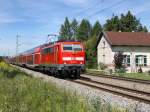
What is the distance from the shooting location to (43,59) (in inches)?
1471

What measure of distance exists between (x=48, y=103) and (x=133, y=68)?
45.4 m

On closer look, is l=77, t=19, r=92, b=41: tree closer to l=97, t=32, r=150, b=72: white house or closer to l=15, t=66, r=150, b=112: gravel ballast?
l=97, t=32, r=150, b=72: white house

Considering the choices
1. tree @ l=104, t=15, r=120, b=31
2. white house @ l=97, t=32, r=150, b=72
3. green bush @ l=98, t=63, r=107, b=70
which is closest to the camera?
green bush @ l=98, t=63, r=107, b=70

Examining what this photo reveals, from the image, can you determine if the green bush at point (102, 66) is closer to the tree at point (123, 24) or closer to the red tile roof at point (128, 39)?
the red tile roof at point (128, 39)

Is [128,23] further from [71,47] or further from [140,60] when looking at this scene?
[71,47]

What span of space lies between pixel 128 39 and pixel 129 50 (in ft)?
8.93

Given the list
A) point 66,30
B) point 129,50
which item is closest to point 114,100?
point 129,50

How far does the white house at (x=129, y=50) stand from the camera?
5381 centimetres

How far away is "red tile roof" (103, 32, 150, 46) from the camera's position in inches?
2149

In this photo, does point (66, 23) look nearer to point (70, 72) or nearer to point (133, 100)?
point (70, 72)

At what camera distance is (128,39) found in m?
56.6

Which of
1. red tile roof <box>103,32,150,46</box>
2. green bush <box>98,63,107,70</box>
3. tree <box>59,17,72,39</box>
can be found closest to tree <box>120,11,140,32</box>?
red tile roof <box>103,32,150,46</box>

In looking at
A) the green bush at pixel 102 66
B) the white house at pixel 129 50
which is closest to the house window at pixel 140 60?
the white house at pixel 129 50

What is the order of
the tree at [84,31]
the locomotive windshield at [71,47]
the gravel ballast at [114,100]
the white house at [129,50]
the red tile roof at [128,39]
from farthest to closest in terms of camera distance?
the tree at [84,31] < the red tile roof at [128,39] < the white house at [129,50] < the locomotive windshield at [71,47] < the gravel ballast at [114,100]
